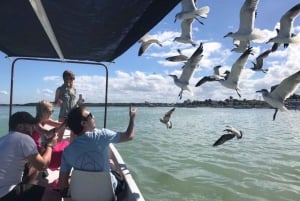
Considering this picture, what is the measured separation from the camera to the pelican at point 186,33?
8.84 metres

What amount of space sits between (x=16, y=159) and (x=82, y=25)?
6.13 feet

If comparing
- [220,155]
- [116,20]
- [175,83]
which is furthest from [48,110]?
[220,155]

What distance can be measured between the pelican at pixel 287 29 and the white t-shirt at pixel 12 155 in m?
5.31

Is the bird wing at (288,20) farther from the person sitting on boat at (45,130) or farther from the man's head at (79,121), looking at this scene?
the man's head at (79,121)

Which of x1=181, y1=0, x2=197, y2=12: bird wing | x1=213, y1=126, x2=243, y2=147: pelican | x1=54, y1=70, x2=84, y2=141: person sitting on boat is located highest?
x1=181, y1=0, x2=197, y2=12: bird wing

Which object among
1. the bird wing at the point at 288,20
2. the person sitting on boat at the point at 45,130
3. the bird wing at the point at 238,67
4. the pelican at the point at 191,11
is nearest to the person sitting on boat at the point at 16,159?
the person sitting on boat at the point at 45,130

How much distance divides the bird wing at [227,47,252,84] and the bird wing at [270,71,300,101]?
79cm

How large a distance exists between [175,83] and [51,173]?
3826 millimetres

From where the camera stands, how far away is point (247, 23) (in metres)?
8.20

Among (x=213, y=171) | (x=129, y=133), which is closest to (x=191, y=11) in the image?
(x=129, y=133)

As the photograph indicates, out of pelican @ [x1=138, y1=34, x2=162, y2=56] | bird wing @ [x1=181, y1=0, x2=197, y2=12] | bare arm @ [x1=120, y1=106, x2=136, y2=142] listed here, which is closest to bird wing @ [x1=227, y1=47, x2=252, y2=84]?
bird wing @ [x1=181, y1=0, x2=197, y2=12]

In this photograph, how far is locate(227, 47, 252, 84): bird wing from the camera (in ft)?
26.2

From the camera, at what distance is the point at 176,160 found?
14.6 meters

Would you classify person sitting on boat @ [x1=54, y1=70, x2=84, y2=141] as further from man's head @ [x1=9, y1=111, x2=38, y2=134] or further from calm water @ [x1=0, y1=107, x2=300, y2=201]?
calm water @ [x1=0, y1=107, x2=300, y2=201]
